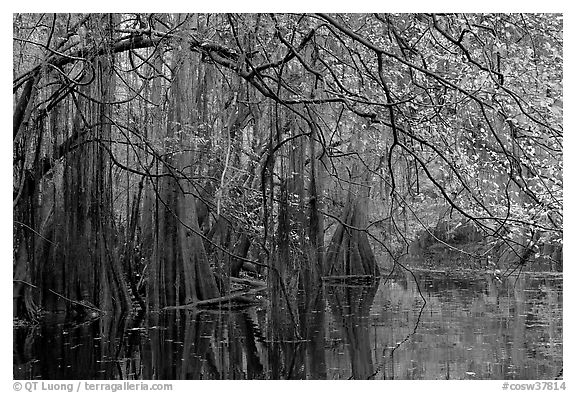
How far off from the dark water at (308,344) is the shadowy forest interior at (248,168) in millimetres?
25

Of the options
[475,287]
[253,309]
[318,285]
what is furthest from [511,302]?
[253,309]

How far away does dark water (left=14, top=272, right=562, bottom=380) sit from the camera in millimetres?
4902

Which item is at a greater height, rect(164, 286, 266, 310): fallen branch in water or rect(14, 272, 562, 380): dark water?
rect(164, 286, 266, 310): fallen branch in water

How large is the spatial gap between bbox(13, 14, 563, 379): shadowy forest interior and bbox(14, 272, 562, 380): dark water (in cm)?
3

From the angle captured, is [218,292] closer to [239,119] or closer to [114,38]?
[239,119]

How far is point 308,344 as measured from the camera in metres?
5.74

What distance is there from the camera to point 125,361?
203 inches
